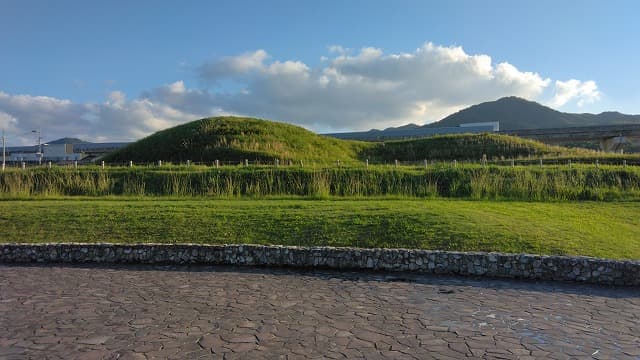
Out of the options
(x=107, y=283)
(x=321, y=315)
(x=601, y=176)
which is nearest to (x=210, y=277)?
(x=107, y=283)

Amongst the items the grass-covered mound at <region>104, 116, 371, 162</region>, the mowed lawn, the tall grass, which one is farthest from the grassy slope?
the mowed lawn

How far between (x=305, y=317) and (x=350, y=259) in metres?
3.79

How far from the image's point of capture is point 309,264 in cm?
1070

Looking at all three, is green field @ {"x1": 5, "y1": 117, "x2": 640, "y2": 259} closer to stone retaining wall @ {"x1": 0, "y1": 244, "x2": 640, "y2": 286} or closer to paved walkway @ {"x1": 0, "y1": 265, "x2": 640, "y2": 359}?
stone retaining wall @ {"x1": 0, "y1": 244, "x2": 640, "y2": 286}

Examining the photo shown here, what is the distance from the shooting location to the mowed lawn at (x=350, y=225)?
37.1ft

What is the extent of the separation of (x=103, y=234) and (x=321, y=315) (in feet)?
25.5

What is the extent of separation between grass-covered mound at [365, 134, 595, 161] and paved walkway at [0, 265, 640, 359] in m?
43.0

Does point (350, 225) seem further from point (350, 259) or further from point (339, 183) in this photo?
point (339, 183)

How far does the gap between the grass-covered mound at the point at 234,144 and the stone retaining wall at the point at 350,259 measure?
32.5m

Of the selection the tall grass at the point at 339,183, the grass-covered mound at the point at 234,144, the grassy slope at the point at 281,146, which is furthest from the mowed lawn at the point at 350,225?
the grass-covered mound at the point at 234,144

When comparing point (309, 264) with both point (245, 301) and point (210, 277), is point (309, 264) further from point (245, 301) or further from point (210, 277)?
point (245, 301)

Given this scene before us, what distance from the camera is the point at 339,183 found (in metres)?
22.0

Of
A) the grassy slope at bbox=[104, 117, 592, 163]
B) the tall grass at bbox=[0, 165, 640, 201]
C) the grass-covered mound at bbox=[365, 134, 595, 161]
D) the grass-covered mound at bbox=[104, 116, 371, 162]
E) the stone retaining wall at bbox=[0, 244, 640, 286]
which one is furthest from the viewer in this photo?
the grass-covered mound at bbox=[365, 134, 595, 161]

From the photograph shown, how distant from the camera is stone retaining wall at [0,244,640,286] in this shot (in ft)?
31.0
